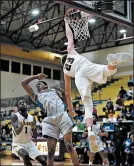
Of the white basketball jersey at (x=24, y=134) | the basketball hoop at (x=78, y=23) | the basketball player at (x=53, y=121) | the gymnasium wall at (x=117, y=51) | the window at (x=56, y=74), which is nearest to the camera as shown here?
the basketball player at (x=53, y=121)

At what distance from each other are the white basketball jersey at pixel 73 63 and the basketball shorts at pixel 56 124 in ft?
2.44

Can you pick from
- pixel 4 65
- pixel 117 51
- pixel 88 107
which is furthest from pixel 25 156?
pixel 4 65

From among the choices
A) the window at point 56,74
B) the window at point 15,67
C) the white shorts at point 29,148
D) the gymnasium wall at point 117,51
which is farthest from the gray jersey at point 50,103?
the window at point 56,74

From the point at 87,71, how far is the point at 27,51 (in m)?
20.3

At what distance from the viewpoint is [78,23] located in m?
6.33

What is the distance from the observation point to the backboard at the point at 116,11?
6914 mm

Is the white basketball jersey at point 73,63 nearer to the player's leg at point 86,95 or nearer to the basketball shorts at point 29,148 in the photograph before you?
the player's leg at point 86,95

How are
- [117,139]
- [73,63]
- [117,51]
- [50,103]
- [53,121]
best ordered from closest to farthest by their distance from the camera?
1. [73,63]
2. [53,121]
3. [50,103]
4. [117,139]
5. [117,51]

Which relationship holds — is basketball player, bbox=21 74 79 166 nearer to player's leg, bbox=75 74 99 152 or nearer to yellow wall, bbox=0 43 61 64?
player's leg, bbox=75 74 99 152

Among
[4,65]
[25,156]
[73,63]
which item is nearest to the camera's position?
[73,63]

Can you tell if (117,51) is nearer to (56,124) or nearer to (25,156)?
(25,156)

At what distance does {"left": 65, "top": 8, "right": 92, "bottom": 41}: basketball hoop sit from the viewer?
6.21 m

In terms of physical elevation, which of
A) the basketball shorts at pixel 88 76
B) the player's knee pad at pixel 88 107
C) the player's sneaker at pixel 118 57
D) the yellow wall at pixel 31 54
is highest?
the yellow wall at pixel 31 54

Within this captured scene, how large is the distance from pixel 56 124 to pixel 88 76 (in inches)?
41.3
